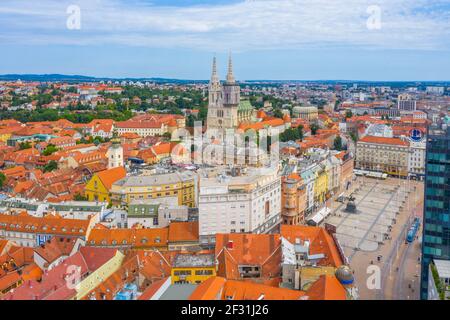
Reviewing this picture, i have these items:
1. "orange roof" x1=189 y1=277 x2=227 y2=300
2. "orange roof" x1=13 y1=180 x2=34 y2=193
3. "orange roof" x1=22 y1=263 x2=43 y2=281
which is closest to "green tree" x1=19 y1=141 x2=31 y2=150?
"orange roof" x1=13 y1=180 x2=34 y2=193

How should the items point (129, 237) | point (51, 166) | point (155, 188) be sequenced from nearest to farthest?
point (129, 237), point (155, 188), point (51, 166)

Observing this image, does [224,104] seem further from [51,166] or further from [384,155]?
[51,166]

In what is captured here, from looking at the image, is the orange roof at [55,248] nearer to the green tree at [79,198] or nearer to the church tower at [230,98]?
the green tree at [79,198]

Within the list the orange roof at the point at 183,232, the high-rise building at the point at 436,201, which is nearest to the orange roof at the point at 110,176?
the orange roof at the point at 183,232

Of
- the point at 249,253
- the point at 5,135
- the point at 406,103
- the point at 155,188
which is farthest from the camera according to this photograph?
the point at 406,103

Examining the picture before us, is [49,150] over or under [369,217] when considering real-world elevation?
over

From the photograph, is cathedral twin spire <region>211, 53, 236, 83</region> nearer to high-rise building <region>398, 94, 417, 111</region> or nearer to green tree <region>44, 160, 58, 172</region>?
green tree <region>44, 160, 58, 172</region>

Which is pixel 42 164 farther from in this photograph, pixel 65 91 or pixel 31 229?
pixel 65 91

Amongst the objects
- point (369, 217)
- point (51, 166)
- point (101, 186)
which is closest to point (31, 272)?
point (101, 186)

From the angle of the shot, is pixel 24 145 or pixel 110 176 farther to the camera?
pixel 24 145
